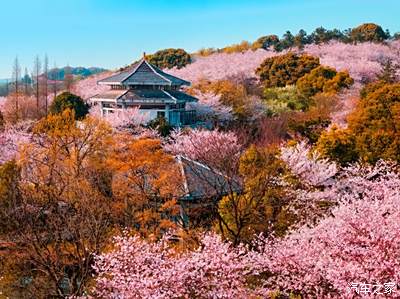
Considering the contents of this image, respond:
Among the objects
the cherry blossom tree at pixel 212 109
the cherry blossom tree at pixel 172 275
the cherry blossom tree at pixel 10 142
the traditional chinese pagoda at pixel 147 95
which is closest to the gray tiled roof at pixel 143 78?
the traditional chinese pagoda at pixel 147 95

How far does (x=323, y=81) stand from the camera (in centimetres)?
3672

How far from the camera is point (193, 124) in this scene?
29.7 m

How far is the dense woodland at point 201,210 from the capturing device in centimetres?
883

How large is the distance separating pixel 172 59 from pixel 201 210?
41122mm

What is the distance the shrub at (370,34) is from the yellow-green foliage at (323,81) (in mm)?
23291

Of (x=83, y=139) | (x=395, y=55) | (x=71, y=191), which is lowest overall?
(x=71, y=191)

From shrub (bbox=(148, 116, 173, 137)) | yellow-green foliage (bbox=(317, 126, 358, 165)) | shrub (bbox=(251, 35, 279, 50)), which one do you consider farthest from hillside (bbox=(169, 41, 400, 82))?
yellow-green foliage (bbox=(317, 126, 358, 165))

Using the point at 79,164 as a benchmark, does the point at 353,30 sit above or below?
above

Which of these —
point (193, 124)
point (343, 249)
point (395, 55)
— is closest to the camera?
point (343, 249)

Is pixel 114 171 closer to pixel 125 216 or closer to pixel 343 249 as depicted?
pixel 125 216

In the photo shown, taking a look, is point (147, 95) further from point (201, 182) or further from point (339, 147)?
point (339, 147)

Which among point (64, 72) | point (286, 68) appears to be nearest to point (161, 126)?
point (286, 68)

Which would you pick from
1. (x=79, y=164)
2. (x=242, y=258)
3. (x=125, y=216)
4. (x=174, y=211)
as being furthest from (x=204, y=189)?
(x=242, y=258)

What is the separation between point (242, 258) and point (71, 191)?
5.45m
